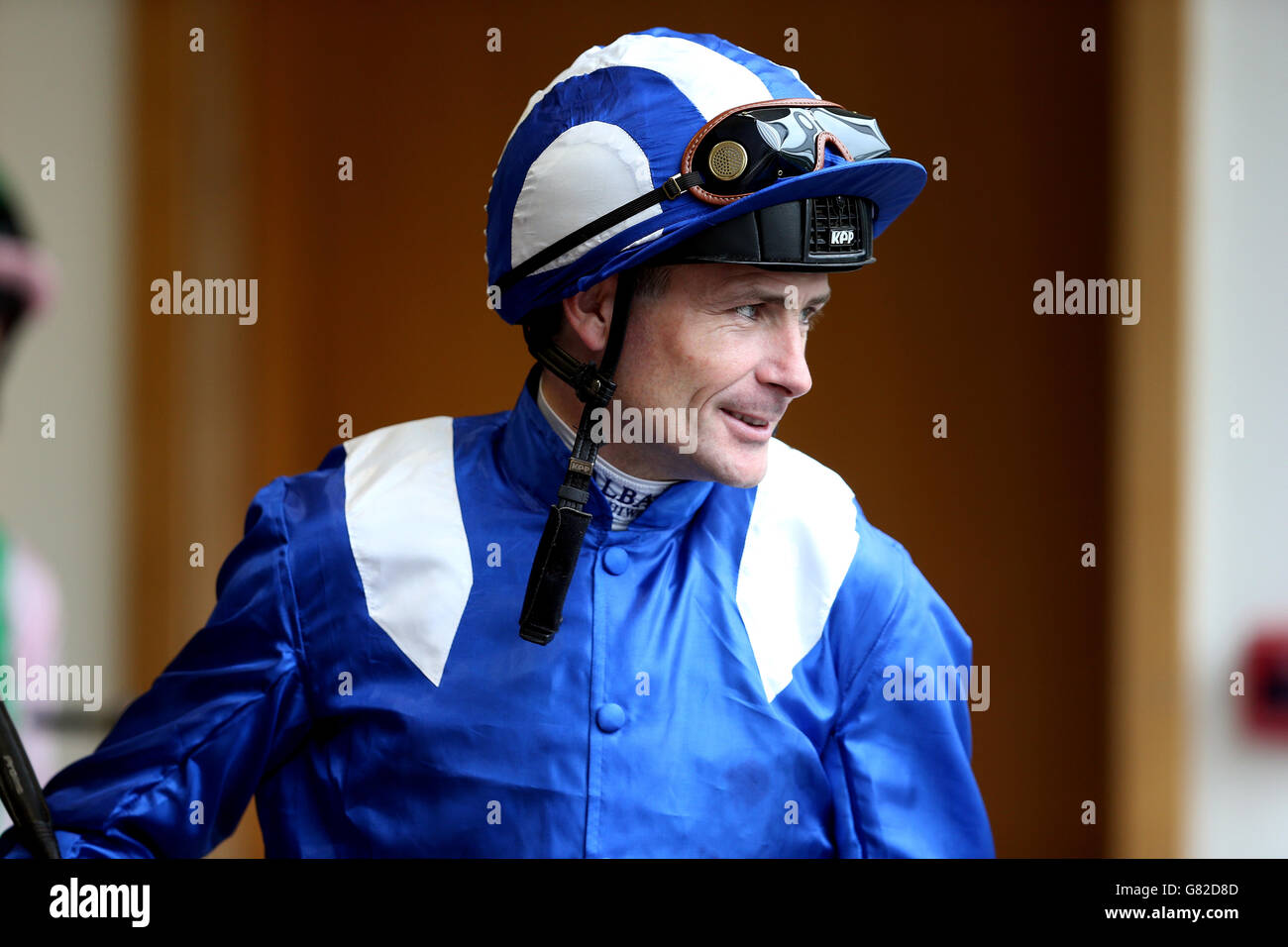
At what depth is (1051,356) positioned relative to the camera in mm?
2754

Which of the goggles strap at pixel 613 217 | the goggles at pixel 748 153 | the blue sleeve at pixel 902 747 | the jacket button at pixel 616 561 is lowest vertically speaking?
the blue sleeve at pixel 902 747

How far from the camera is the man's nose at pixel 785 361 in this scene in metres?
1.46

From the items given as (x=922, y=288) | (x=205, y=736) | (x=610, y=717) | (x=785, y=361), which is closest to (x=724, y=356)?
(x=785, y=361)

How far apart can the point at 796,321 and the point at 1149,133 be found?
1.47m

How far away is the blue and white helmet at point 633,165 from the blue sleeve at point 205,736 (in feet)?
1.49

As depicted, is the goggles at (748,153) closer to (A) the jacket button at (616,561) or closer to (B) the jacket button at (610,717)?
(A) the jacket button at (616,561)

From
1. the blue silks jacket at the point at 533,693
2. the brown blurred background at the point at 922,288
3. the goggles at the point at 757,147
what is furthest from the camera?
the brown blurred background at the point at 922,288

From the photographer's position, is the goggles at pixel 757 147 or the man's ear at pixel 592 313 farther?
the man's ear at pixel 592 313

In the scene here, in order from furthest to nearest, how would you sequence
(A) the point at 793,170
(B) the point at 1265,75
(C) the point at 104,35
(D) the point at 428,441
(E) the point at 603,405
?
1. (C) the point at 104,35
2. (B) the point at 1265,75
3. (D) the point at 428,441
4. (E) the point at 603,405
5. (A) the point at 793,170

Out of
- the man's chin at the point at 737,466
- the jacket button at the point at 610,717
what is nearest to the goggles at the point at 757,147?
the man's chin at the point at 737,466

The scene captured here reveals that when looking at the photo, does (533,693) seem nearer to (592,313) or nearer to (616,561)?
(616,561)

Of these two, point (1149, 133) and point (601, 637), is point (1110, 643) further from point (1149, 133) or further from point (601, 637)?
point (601, 637)

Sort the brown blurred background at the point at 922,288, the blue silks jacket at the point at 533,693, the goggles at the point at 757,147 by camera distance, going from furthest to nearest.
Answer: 1. the brown blurred background at the point at 922,288
2. the blue silks jacket at the point at 533,693
3. the goggles at the point at 757,147
